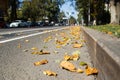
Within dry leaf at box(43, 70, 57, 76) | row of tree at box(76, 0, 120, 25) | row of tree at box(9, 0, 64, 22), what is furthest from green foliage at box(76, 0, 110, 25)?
dry leaf at box(43, 70, 57, 76)

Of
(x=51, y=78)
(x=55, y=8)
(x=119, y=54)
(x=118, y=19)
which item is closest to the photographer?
(x=119, y=54)

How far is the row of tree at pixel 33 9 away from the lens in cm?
7956

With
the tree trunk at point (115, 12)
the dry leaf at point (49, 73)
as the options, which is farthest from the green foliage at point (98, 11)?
the dry leaf at point (49, 73)

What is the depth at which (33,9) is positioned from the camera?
97188 millimetres

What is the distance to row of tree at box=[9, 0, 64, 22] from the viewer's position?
79556 mm

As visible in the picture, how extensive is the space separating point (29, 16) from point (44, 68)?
9393 centimetres

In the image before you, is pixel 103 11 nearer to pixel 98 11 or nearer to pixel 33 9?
pixel 98 11

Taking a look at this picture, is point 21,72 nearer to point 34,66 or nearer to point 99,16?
point 34,66

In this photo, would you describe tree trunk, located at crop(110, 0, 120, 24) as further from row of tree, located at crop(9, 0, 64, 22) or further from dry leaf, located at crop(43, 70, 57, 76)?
row of tree, located at crop(9, 0, 64, 22)

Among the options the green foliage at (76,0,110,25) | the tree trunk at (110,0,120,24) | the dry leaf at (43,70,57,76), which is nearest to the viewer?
the dry leaf at (43,70,57,76)

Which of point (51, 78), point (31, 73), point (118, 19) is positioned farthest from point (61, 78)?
point (118, 19)

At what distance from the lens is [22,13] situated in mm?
99250

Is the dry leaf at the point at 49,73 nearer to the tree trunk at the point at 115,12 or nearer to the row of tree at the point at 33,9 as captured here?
the tree trunk at the point at 115,12

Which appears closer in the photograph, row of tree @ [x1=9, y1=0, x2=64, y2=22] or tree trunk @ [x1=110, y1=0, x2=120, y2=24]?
tree trunk @ [x1=110, y1=0, x2=120, y2=24]
